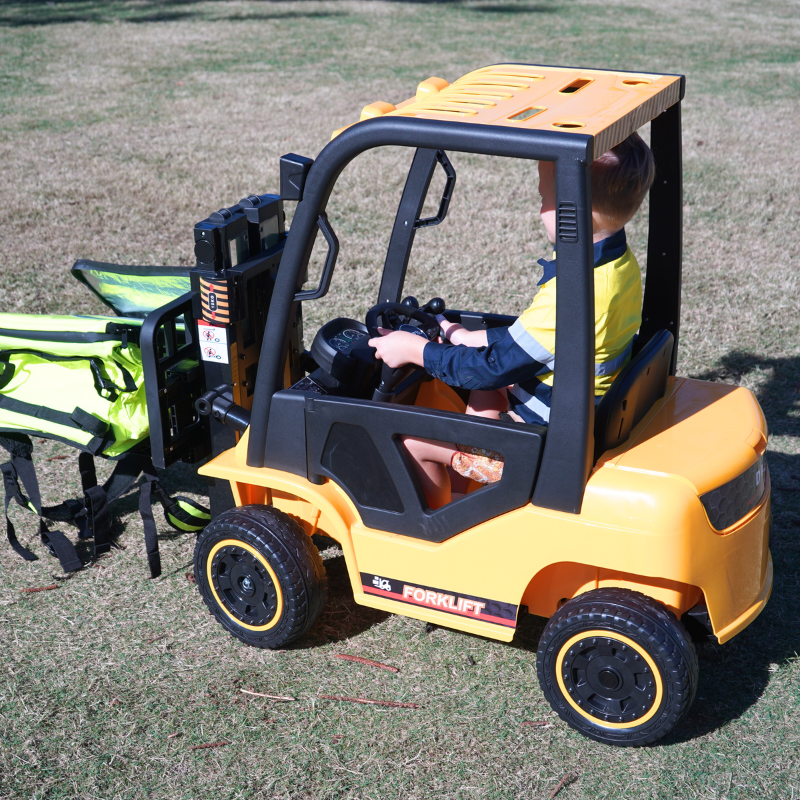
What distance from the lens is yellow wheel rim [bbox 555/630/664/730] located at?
7.77 feet

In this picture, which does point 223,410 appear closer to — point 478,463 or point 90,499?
point 90,499

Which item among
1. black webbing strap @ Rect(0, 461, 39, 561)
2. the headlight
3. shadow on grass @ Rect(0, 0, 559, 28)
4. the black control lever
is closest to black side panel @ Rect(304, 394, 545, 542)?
the black control lever

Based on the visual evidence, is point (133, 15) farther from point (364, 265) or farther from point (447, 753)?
point (447, 753)

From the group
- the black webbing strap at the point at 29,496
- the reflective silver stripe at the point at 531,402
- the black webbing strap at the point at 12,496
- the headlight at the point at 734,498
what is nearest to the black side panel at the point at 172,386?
the black webbing strap at the point at 29,496

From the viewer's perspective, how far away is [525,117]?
2.23 metres

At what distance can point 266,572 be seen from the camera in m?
2.73

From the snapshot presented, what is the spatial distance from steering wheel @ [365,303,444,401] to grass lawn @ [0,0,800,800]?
2.87ft

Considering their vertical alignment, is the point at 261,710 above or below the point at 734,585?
below

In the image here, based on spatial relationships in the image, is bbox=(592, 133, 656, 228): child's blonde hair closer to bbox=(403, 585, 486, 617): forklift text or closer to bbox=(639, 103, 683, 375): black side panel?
bbox=(639, 103, 683, 375): black side panel

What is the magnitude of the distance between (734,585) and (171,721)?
1.64m

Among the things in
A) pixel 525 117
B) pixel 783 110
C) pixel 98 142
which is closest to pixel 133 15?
pixel 98 142

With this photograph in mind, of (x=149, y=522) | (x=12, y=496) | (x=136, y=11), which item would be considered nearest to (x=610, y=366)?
(x=149, y=522)

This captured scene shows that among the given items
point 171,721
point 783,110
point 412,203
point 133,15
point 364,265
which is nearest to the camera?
point 171,721

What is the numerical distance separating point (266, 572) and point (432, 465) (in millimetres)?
616
